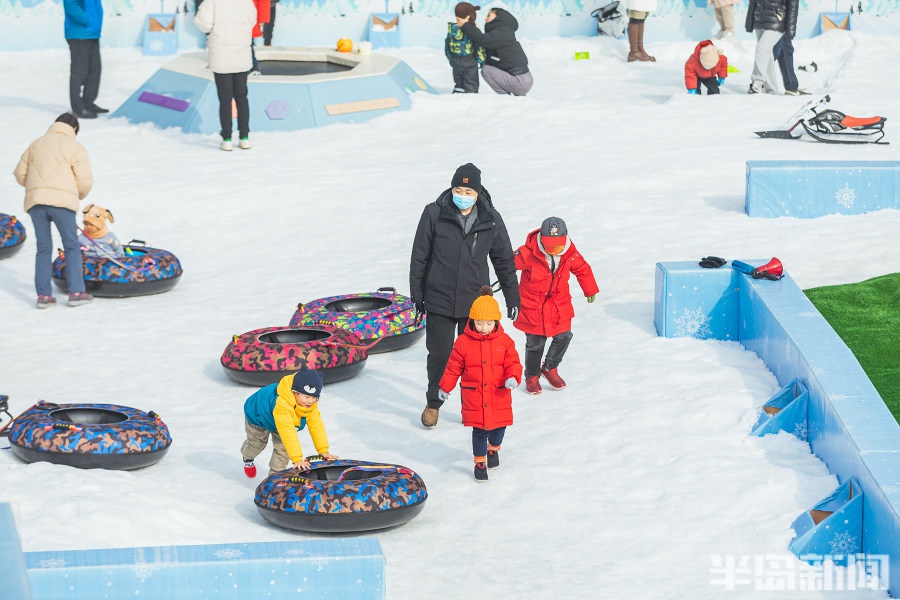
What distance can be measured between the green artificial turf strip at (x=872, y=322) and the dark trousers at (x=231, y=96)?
851 cm

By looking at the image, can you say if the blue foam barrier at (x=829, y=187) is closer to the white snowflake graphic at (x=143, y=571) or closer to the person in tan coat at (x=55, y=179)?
the person in tan coat at (x=55, y=179)

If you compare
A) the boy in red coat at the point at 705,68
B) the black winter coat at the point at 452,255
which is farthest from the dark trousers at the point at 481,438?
the boy in red coat at the point at 705,68

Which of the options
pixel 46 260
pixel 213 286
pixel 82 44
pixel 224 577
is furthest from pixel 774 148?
pixel 224 577

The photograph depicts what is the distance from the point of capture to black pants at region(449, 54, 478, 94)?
1975 centimetres

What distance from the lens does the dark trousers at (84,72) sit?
19016 mm

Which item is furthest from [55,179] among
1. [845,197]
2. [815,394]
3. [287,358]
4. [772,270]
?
[845,197]

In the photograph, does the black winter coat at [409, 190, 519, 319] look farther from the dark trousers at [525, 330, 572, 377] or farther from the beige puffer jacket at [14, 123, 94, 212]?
the beige puffer jacket at [14, 123, 94, 212]

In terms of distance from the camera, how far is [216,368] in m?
11.4

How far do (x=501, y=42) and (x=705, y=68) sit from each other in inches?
113

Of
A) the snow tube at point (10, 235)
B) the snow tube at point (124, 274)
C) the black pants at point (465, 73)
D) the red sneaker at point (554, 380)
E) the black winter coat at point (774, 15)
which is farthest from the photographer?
the black pants at point (465, 73)

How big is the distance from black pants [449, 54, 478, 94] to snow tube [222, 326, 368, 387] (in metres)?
9.41

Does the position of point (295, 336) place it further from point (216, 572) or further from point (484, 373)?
point (216, 572)

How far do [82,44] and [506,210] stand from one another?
7.27 m

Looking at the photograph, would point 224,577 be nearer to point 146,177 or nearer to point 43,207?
point 43,207
